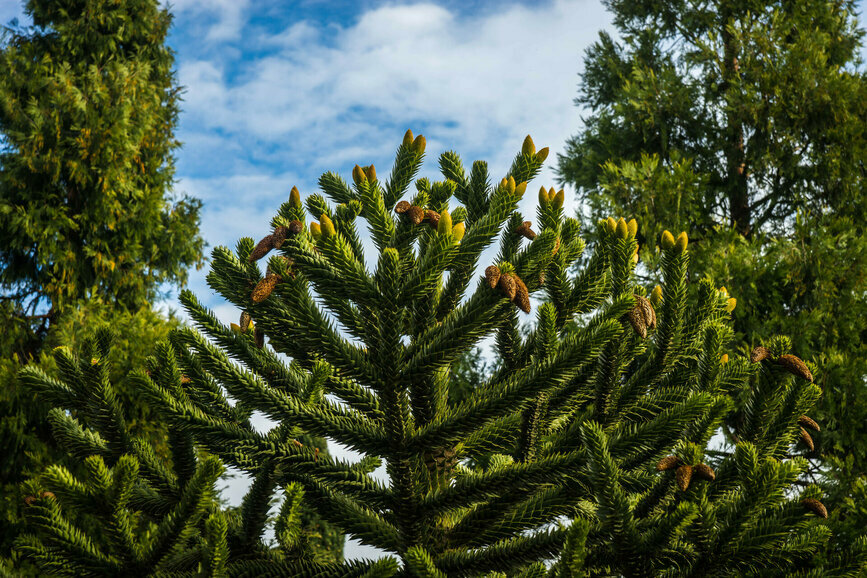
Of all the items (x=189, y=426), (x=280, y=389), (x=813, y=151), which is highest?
(x=813, y=151)

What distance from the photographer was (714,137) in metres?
11.3

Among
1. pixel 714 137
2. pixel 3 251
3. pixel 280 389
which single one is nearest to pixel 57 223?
pixel 3 251

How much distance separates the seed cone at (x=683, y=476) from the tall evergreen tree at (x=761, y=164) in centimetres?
558

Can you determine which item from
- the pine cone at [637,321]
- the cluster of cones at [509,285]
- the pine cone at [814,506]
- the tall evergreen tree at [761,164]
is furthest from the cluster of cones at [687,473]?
the tall evergreen tree at [761,164]

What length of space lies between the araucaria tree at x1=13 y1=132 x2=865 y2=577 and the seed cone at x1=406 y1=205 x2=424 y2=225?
0.03 meters

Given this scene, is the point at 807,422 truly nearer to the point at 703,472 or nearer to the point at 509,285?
the point at 703,472

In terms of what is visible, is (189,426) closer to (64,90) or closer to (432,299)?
(432,299)

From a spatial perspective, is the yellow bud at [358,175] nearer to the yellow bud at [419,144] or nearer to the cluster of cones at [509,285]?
the yellow bud at [419,144]

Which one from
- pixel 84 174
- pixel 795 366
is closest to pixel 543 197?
pixel 795 366

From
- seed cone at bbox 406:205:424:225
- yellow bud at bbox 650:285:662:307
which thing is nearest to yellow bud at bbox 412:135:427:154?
seed cone at bbox 406:205:424:225

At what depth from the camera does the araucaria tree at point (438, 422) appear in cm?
248

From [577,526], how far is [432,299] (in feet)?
3.85

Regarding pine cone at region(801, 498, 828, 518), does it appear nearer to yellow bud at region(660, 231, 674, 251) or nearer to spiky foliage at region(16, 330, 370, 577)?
yellow bud at region(660, 231, 674, 251)

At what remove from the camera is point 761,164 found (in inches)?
417
